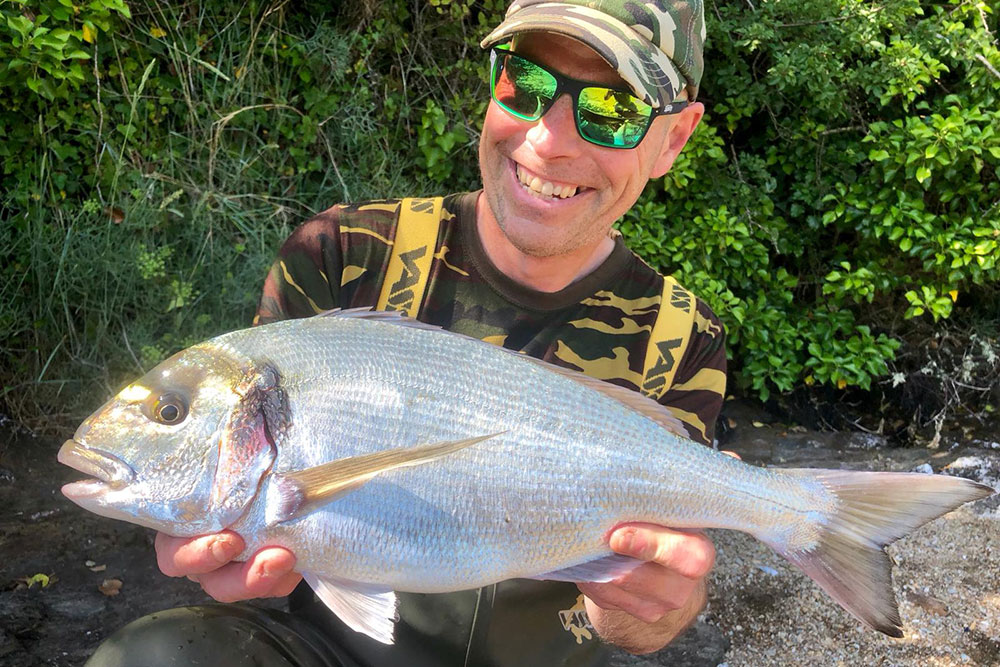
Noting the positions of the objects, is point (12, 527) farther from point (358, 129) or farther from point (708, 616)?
point (708, 616)

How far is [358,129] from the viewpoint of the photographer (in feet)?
17.1

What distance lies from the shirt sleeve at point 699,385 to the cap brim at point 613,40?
0.76 meters

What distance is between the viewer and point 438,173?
17.8ft

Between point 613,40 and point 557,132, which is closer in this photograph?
point 613,40

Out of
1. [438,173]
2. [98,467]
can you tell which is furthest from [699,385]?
[438,173]

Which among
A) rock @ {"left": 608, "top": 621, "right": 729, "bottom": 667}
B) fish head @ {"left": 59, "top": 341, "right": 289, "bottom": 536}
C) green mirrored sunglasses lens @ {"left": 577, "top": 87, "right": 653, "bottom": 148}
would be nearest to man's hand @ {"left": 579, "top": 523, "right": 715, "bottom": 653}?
fish head @ {"left": 59, "top": 341, "right": 289, "bottom": 536}

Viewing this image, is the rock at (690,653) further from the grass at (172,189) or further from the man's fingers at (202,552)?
the grass at (172,189)

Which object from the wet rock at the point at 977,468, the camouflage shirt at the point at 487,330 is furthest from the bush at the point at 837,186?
the camouflage shirt at the point at 487,330

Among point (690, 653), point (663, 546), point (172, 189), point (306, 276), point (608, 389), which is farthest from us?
point (172, 189)

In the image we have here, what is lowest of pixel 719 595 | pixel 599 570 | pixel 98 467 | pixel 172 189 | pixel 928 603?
pixel 719 595

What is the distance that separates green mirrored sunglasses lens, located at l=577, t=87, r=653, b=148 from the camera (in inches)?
83.9

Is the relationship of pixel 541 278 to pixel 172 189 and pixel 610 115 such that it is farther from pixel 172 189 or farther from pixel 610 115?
pixel 172 189

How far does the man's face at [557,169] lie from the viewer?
7.09 ft

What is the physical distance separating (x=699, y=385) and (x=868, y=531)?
71cm
